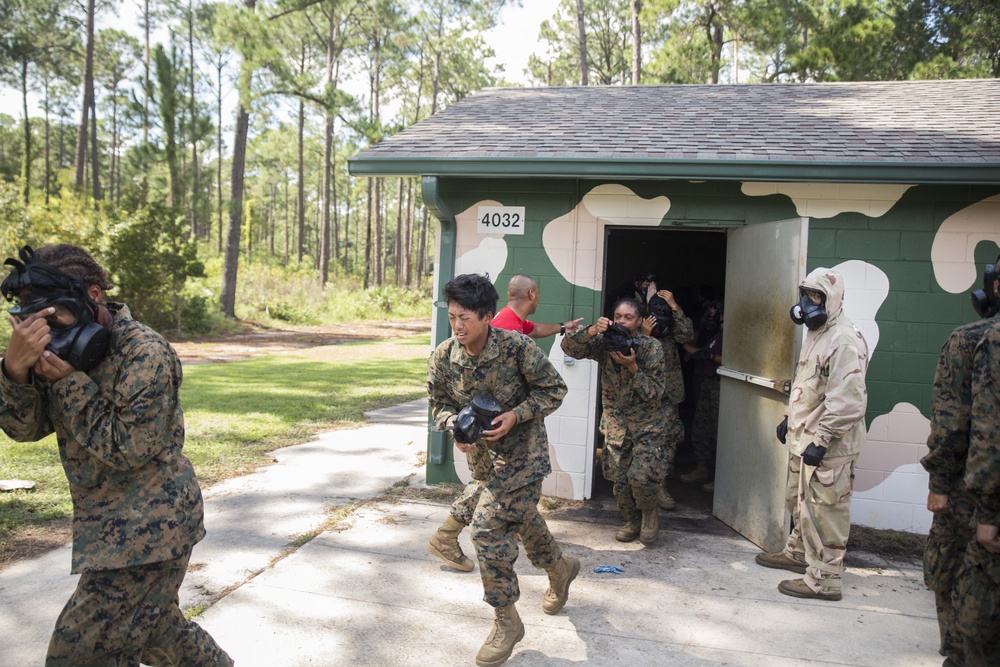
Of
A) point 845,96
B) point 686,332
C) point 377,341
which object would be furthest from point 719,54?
point 686,332

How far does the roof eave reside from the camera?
514 cm

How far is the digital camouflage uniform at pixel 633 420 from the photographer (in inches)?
191

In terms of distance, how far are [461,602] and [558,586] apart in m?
0.59

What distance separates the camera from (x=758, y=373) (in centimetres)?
507

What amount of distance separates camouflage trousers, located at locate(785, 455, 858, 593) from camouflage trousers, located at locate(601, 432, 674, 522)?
0.94 metres

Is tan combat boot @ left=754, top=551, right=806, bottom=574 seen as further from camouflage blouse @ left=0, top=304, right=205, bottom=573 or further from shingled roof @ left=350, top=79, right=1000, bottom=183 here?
camouflage blouse @ left=0, top=304, right=205, bottom=573

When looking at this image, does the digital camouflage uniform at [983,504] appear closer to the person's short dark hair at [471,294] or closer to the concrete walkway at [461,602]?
the concrete walkway at [461,602]

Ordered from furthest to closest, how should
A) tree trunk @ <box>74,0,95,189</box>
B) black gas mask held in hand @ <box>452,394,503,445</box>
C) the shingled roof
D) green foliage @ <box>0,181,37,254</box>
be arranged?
tree trunk @ <box>74,0,95,189</box>
green foliage @ <box>0,181,37,254</box>
the shingled roof
black gas mask held in hand @ <box>452,394,503,445</box>

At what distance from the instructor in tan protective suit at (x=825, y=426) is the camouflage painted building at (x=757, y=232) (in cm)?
40

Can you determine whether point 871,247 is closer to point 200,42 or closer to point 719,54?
point 719,54

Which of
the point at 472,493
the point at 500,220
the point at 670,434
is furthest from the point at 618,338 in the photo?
the point at 500,220

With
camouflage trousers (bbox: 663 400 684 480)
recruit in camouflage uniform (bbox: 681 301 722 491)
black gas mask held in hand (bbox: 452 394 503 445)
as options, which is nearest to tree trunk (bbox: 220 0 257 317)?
recruit in camouflage uniform (bbox: 681 301 722 491)

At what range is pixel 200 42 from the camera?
33125 millimetres

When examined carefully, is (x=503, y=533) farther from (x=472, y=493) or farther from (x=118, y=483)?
(x=118, y=483)
